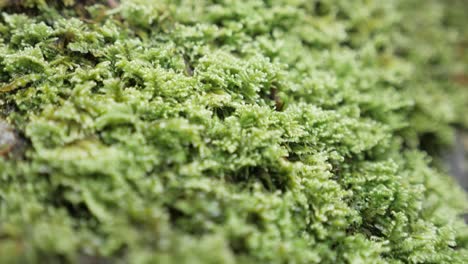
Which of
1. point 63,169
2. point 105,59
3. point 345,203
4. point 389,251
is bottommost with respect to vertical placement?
point 389,251

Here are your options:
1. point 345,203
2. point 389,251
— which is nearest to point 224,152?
point 345,203

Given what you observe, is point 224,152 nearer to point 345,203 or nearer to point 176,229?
point 176,229

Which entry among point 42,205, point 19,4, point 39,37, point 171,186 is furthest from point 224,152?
point 19,4

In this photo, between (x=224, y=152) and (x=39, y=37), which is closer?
(x=224, y=152)

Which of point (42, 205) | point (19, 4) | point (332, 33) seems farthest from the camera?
point (332, 33)

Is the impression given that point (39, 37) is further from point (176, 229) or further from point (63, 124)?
point (176, 229)

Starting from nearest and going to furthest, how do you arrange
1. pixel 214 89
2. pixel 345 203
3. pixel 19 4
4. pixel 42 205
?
1. pixel 42 205
2. pixel 345 203
3. pixel 214 89
4. pixel 19 4

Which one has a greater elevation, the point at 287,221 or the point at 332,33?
the point at 332,33
